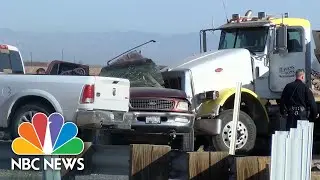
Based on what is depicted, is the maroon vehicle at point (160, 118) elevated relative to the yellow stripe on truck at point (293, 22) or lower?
lower

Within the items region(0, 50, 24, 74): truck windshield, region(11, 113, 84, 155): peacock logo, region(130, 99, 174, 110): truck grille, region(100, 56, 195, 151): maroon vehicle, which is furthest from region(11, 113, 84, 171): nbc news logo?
region(0, 50, 24, 74): truck windshield

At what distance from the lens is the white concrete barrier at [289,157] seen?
4.72 metres

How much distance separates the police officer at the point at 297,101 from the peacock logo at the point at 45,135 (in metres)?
8.54

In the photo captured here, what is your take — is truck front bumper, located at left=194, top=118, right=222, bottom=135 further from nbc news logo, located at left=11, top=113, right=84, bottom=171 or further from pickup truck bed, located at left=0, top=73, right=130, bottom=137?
nbc news logo, located at left=11, top=113, right=84, bottom=171

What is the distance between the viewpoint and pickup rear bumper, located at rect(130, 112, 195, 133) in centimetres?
1201

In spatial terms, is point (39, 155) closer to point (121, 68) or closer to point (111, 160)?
point (111, 160)

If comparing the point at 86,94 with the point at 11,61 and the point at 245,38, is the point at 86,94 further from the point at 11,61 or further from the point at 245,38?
the point at 245,38

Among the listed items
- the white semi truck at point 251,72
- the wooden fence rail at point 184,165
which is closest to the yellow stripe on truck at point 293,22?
the white semi truck at point 251,72

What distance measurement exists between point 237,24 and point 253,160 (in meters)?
9.83

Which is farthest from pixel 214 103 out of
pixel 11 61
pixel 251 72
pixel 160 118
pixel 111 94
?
pixel 11 61

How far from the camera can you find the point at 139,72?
1332cm

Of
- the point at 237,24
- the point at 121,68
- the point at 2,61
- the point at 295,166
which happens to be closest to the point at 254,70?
the point at 237,24

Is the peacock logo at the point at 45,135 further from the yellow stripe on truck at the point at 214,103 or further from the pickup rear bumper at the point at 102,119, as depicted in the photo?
the yellow stripe on truck at the point at 214,103

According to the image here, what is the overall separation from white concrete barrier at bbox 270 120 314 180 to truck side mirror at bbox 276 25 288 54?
942 centimetres
